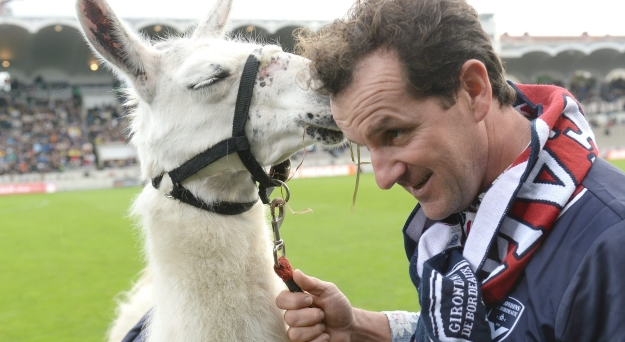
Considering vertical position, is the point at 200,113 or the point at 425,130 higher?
the point at 425,130

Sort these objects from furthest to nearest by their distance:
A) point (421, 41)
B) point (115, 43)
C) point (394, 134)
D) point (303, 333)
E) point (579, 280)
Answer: point (115, 43) → point (303, 333) → point (394, 134) → point (421, 41) → point (579, 280)

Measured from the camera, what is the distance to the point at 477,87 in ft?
4.68

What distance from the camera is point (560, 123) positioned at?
Answer: 1.47m

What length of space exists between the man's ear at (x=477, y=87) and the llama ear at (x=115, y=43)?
1.35 metres

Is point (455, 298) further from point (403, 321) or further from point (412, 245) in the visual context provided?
point (403, 321)

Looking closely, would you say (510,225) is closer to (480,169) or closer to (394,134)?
(480,169)

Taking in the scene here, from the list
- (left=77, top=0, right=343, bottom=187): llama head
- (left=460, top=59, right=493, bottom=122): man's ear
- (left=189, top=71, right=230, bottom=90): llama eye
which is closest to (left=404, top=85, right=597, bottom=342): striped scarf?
(left=460, top=59, right=493, bottom=122): man's ear

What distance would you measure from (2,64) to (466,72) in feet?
136

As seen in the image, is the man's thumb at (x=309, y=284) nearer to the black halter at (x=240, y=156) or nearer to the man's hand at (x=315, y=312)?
the man's hand at (x=315, y=312)

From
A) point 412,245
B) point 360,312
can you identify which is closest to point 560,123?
point 412,245

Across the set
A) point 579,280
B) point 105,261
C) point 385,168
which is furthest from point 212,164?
point 105,261

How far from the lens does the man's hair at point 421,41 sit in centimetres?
137

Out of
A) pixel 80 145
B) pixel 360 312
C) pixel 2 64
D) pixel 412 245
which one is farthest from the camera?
pixel 2 64

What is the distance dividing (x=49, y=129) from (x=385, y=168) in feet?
121
